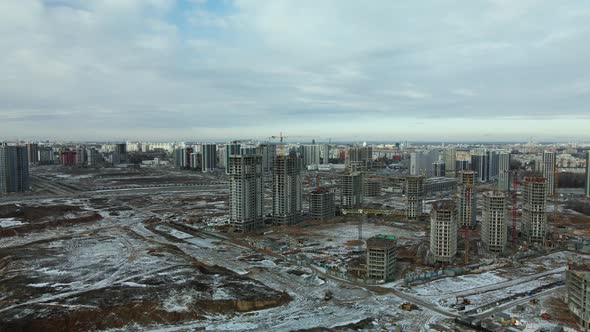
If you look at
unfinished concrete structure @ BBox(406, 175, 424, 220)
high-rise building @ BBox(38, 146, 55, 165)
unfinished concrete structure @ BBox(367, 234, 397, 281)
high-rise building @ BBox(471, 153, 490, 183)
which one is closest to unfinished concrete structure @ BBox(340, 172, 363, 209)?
unfinished concrete structure @ BBox(406, 175, 424, 220)

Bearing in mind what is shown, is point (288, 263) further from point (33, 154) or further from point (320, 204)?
point (33, 154)

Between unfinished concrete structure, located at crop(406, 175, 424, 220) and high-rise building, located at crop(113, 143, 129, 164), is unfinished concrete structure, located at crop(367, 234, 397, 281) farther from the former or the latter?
high-rise building, located at crop(113, 143, 129, 164)

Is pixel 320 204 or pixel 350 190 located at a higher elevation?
pixel 350 190

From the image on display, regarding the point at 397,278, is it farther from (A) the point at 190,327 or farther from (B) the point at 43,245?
(B) the point at 43,245

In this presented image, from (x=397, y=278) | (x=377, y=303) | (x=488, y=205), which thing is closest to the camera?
(x=377, y=303)

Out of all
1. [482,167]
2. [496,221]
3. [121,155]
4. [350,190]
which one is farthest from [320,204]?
[121,155]

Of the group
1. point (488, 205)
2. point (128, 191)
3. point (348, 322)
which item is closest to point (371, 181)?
point (488, 205)
